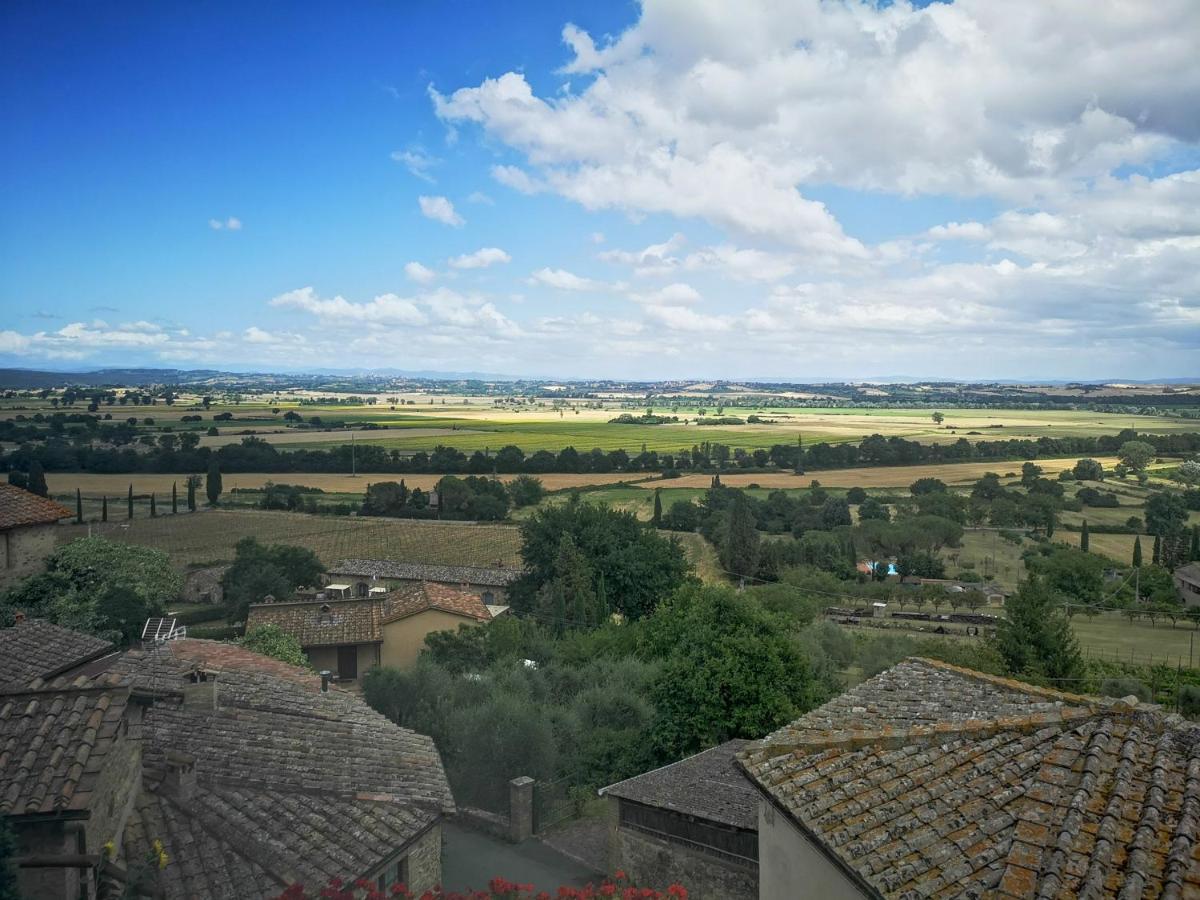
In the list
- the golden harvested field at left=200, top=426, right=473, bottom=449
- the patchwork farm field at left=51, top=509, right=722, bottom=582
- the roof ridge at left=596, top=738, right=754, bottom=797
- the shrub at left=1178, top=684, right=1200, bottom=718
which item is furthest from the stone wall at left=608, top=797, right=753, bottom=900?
the golden harvested field at left=200, top=426, right=473, bottom=449

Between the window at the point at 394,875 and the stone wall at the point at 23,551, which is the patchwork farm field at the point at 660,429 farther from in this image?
the window at the point at 394,875

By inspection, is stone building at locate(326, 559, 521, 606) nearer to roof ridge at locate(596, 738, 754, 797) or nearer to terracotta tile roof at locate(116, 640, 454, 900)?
roof ridge at locate(596, 738, 754, 797)

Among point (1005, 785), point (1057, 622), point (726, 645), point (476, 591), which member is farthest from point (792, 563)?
point (1005, 785)

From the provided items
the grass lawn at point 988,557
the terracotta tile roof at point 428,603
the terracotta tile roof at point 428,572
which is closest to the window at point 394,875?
the terracotta tile roof at point 428,603

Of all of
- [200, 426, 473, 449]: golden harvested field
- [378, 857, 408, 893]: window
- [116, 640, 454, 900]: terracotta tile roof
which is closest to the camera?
[116, 640, 454, 900]: terracotta tile roof

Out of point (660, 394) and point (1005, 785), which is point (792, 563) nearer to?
point (1005, 785)
